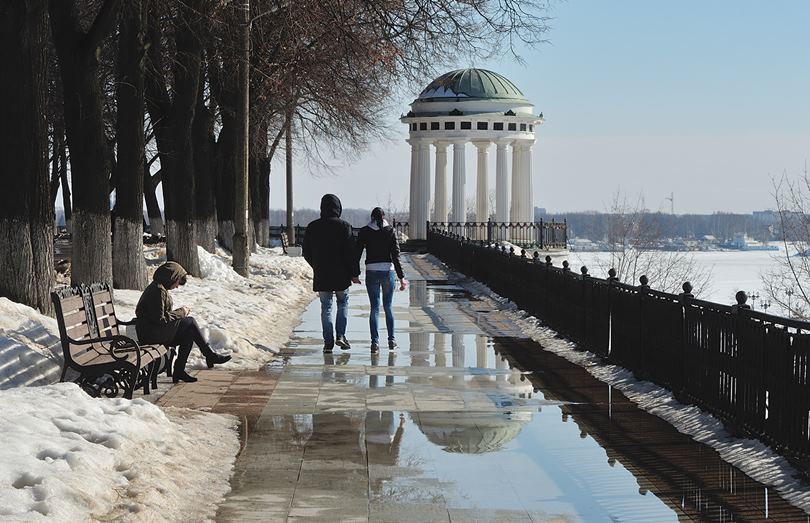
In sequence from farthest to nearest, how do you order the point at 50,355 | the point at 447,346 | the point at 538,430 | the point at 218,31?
the point at 218,31 < the point at 447,346 < the point at 50,355 < the point at 538,430

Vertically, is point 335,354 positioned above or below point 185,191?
below

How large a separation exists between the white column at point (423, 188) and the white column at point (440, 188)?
1088 millimetres

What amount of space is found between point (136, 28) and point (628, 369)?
9172mm

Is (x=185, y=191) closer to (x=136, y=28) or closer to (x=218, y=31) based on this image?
(x=218, y=31)

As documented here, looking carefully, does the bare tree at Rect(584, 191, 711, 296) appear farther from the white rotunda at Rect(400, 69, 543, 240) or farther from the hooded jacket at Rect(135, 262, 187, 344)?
the hooded jacket at Rect(135, 262, 187, 344)

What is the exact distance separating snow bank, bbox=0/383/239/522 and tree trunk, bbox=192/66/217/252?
1753 cm

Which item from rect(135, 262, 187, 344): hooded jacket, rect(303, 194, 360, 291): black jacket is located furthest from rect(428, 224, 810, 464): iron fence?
rect(135, 262, 187, 344): hooded jacket

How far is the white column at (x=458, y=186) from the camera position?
6178 centimetres

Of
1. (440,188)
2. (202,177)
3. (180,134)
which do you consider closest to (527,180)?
(440,188)

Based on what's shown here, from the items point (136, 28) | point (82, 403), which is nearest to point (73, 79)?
point (136, 28)

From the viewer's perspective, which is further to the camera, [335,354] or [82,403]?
[335,354]

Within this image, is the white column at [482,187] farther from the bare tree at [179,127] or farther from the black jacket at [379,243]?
the black jacket at [379,243]

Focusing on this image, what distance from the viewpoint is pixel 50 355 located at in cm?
1164

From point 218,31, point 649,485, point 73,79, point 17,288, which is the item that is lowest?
point 649,485
